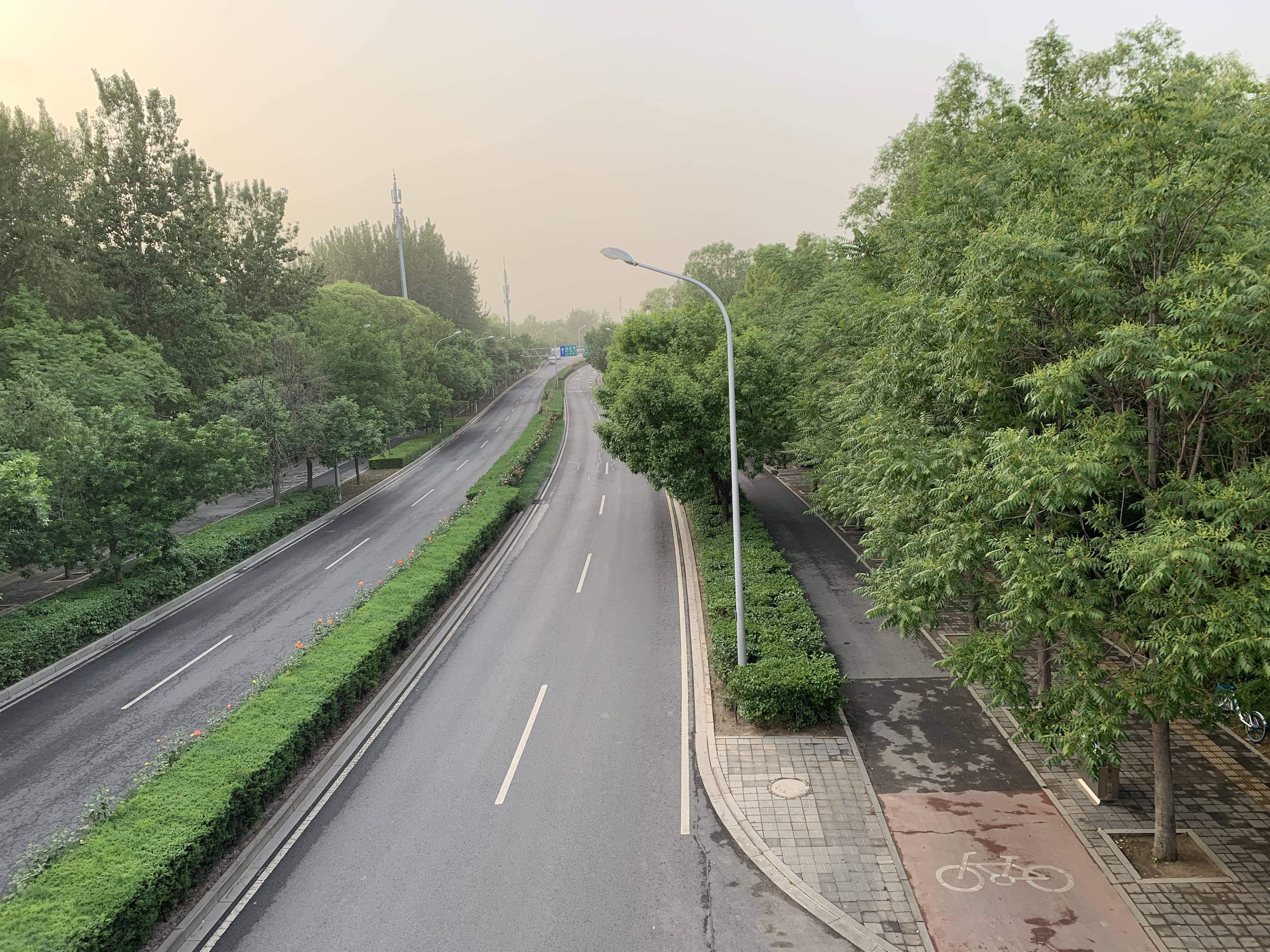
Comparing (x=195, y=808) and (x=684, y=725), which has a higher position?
(x=195, y=808)

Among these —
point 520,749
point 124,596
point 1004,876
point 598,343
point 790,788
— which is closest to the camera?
point 1004,876

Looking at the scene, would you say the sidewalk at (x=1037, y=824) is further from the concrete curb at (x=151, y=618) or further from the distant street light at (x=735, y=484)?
the concrete curb at (x=151, y=618)

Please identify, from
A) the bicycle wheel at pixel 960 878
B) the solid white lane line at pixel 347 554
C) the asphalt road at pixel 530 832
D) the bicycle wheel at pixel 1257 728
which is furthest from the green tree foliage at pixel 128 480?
the bicycle wheel at pixel 1257 728

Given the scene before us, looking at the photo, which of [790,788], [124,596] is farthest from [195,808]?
[124,596]

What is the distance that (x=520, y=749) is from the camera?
43.2 ft

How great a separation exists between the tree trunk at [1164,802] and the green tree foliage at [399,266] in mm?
98897

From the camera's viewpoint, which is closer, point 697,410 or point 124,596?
point 124,596

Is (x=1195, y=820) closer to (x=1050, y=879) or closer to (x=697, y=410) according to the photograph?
(x=1050, y=879)

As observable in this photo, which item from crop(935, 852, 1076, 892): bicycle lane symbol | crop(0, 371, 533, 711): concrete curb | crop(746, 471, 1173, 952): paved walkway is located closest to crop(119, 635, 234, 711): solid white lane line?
crop(0, 371, 533, 711): concrete curb

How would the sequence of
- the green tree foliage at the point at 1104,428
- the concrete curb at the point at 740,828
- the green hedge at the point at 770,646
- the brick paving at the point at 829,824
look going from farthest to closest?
1. the green hedge at the point at 770,646
2. the brick paving at the point at 829,824
3. the concrete curb at the point at 740,828
4. the green tree foliage at the point at 1104,428

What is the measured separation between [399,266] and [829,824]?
10183 centimetres

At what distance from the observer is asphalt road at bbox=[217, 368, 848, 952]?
29.2 feet

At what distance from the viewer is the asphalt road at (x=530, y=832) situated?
890cm

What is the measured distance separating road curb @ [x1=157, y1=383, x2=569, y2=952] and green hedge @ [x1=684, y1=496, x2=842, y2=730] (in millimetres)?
7127
